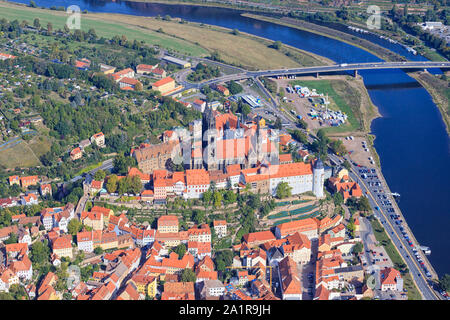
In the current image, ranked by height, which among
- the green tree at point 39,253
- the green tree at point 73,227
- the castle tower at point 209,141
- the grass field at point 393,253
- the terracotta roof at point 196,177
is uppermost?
the castle tower at point 209,141

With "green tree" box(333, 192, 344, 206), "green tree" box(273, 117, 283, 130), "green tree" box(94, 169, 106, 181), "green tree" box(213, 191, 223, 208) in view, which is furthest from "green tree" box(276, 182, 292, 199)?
"green tree" box(94, 169, 106, 181)

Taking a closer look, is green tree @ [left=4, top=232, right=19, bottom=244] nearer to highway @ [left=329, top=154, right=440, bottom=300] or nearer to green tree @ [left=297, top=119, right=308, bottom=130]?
highway @ [left=329, top=154, right=440, bottom=300]

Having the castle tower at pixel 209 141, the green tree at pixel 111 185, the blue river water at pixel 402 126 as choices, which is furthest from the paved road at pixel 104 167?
the blue river water at pixel 402 126

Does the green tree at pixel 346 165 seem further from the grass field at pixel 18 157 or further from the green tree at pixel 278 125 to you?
the grass field at pixel 18 157

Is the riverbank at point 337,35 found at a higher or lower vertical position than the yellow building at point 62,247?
higher

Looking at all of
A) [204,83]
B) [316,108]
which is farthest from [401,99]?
[204,83]

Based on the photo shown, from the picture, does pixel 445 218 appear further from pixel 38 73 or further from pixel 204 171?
pixel 38 73

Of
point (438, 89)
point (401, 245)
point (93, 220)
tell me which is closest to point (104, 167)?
point (93, 220)
